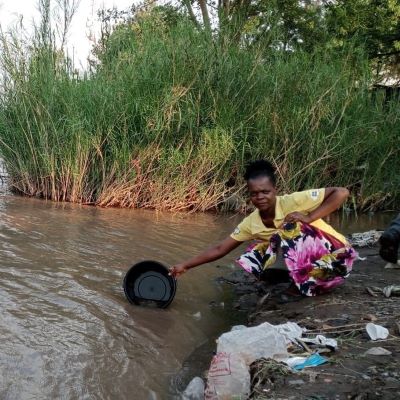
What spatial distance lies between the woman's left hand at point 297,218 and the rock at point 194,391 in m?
1.21

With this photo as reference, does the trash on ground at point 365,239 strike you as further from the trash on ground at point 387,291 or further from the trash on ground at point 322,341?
the trash on ground at point 322,341

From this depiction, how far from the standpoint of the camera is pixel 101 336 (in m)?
2.87

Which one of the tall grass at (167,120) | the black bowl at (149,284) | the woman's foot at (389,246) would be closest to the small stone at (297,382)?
the black bowl at (149,284)

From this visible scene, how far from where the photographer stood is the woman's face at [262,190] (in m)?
3.16

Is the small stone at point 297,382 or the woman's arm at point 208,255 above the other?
the woman's arm at point 208,255

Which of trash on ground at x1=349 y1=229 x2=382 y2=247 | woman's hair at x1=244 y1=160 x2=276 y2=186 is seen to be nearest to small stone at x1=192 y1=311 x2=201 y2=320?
woman's hair at x1=244 y1=160 x2=276 y2=186

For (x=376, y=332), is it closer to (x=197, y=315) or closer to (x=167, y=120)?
(x=197, y=315)

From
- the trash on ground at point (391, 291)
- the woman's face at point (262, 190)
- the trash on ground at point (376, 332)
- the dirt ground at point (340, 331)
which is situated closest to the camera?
the dirt ground at point (340, 331)

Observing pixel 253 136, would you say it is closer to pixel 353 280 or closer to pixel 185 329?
pixel 353 280

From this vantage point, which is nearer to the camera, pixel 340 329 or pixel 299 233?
pixel 340 329

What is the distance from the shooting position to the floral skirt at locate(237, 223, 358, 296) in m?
3.23

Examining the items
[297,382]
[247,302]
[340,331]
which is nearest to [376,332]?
[340,331]

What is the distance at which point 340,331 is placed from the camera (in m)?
2.71

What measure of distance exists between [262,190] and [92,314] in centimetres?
126
